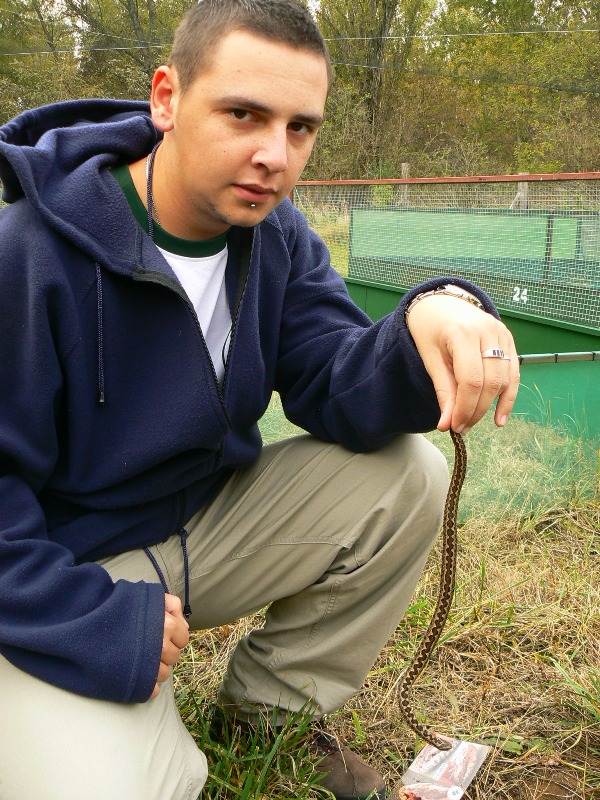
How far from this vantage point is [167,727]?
1.71 meters

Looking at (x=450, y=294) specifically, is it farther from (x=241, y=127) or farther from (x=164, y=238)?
(x=164, y=238)

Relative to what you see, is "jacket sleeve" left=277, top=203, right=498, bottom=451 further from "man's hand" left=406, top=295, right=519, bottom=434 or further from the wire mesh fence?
the wire mesh fence

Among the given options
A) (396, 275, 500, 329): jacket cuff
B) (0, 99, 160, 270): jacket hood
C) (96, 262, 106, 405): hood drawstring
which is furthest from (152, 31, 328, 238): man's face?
(396, 275, 500, 329): jacket cuff

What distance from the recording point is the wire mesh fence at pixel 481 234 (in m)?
5.92

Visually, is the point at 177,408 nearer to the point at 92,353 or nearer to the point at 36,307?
the point at 92,353

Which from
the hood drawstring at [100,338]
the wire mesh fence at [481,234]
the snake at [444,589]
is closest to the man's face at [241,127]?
the hood drawstring at [100,338]

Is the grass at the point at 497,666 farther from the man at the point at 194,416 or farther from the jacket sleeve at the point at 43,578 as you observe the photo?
the jacket sleeve at the point at 43,578

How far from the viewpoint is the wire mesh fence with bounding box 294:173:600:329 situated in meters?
5.92

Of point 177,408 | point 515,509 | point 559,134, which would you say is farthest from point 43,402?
point 559,134

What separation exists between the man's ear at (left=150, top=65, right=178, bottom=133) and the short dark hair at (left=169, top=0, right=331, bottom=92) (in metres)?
0.03

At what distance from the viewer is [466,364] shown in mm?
1553

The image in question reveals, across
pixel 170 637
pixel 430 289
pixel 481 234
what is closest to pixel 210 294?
pixel 430 289

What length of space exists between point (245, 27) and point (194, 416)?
84cm

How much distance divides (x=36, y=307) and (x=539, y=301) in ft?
17.4
